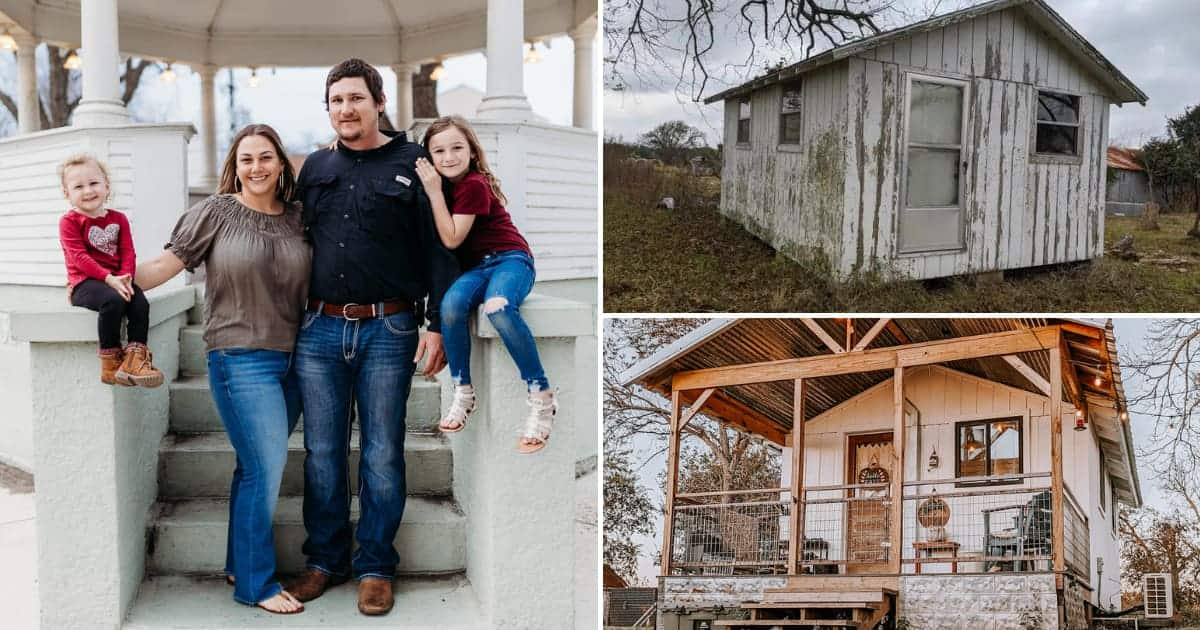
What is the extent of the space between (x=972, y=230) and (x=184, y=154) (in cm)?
575

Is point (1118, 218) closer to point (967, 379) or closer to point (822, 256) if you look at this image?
point (967, 379)

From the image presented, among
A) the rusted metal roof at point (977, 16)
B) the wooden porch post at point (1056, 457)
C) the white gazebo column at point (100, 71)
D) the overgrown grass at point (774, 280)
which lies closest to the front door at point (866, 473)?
the overgrown grass at point (774, 280)

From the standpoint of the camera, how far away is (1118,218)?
7203 millimetres

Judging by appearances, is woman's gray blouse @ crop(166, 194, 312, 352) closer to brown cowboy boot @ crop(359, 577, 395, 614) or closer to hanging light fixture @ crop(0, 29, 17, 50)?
brown cowboy boot @ crop(359, 577, 395, 614)

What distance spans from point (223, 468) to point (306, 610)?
3.07 ft

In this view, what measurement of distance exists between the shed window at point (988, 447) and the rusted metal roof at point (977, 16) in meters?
2.98

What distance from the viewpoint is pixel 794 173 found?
21.3 feet

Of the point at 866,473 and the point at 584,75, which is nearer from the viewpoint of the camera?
the point at 866,473

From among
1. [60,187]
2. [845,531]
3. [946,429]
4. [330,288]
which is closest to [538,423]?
[330,288]

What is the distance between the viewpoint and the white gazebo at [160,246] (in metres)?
3.28

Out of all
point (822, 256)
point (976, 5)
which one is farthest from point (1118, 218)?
point (822, 256)

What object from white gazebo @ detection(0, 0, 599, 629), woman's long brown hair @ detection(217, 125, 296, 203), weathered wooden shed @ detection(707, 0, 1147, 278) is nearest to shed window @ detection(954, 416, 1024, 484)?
weathered wooden shed @ detection(707, 0, 1147, 278)

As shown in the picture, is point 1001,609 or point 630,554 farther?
point 630,554

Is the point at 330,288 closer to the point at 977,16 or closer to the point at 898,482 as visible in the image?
the point at 898,482
